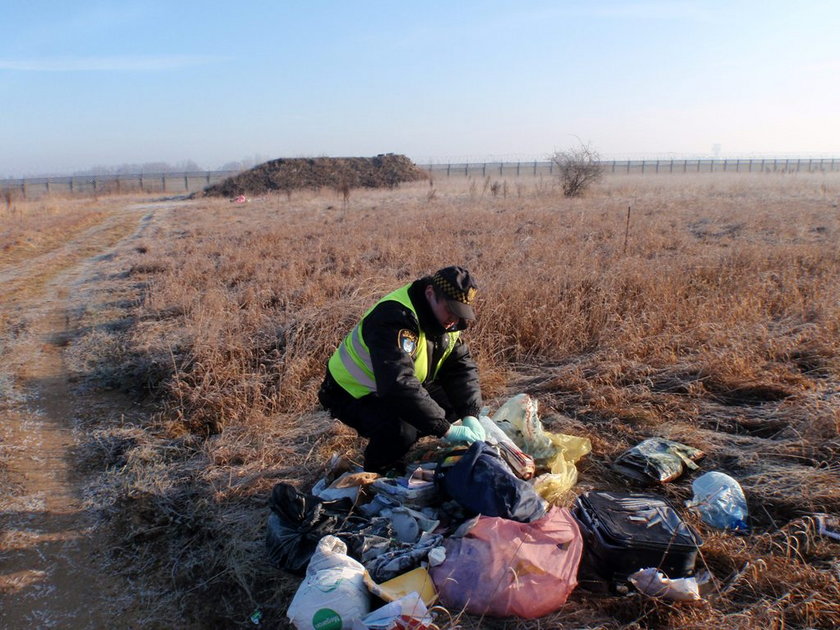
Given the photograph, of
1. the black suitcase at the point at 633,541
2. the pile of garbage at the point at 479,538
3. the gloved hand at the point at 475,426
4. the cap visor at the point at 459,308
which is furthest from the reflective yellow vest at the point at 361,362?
the black suitcase at the point at 633,541

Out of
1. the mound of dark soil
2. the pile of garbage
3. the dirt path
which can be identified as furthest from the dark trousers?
the mound of dark soil

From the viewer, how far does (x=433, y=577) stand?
2.37 m

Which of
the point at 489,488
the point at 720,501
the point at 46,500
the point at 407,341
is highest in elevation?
the point at 407,341

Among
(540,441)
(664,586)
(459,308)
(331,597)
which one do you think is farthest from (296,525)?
(664,586)

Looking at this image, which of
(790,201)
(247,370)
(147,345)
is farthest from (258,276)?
(790,201)

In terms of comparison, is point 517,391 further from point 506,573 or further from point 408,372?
point 506,573

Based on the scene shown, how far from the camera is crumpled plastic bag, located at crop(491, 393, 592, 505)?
10.7 ft

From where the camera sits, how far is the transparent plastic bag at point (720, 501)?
283 cm

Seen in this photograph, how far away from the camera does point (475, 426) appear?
329 centimetres

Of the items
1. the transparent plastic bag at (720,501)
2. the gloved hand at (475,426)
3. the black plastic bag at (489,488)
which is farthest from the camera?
the gloved hand at (475,426)

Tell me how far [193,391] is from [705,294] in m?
5.21

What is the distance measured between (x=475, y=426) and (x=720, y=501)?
1286 mm

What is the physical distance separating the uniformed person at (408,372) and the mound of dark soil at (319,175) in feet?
111

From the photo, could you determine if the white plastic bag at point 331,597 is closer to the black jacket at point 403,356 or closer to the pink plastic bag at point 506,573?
the pink plastic bag at point 506,573
